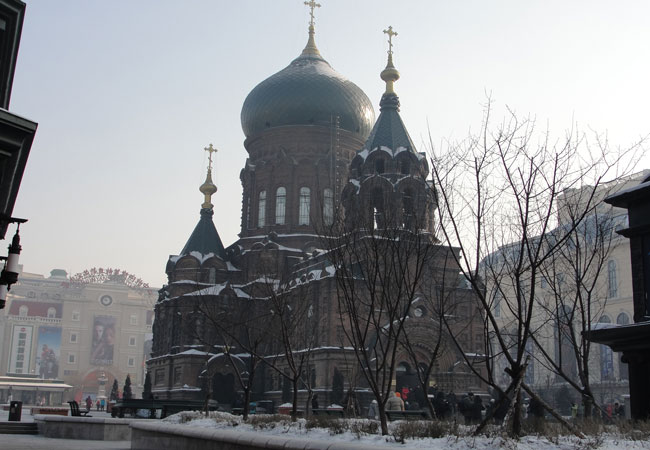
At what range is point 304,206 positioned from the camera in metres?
49.0

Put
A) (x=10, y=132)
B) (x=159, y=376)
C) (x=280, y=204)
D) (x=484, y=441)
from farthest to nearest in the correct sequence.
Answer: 1. (x=280, y=204)
2. (x=159, y=376)
3. (x=484, y=441)
4. (x=10, y=132)

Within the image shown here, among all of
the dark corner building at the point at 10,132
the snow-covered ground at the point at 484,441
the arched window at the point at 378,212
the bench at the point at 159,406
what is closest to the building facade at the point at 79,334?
the bench at the point at 159,406

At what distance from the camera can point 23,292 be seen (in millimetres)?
115750

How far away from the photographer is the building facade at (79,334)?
10344cm

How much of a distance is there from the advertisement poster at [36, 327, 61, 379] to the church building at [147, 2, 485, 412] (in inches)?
2342

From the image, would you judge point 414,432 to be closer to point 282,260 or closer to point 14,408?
point 14,408

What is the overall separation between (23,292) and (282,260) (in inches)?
3244

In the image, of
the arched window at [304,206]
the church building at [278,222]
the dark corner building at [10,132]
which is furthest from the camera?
the arched window at [304,206]

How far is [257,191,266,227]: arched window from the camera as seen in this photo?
49.6 m

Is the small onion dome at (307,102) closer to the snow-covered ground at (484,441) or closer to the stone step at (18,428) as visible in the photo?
the stone step at (18,428)

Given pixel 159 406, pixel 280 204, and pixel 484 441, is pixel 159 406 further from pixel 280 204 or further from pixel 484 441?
pixel 280 204

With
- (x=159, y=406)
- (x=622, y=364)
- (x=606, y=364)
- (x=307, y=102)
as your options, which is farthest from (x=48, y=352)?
(x=159, y=406)

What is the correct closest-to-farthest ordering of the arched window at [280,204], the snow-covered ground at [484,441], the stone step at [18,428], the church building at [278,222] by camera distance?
the snow-covered ground at [484,441]
the stone step at [18,428]
the church building at [278,222]
the arched window at [280,204]

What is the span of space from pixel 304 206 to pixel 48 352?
68.9m
